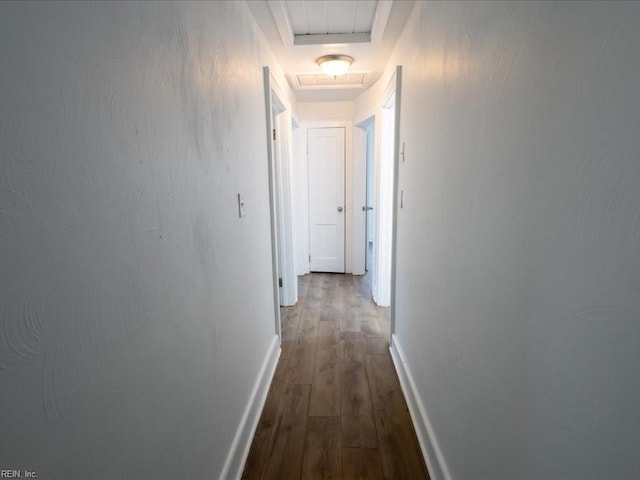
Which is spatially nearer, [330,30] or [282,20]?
[282,20]

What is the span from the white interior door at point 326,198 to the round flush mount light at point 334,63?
1397mm

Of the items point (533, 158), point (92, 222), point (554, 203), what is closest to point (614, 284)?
point (554, 203)

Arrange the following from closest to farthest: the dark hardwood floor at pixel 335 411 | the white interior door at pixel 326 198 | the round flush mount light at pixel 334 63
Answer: the dark hardwood floor at pixel 335 411
the round flush mount light at pixel 334 63
the white interior door at pixel 326 198

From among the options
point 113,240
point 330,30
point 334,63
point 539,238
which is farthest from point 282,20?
point 539,238

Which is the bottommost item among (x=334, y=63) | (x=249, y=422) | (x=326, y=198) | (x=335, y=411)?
(x=335, y=411)

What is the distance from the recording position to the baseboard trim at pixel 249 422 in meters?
1.29

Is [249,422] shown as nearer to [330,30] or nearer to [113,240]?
[113,240]

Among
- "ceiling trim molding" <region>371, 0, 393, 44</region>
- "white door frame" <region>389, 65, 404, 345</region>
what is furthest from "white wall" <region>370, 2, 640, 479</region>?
"white door frame" <region>389, 65, 404, 345</region>

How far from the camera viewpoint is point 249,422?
5.05 ft

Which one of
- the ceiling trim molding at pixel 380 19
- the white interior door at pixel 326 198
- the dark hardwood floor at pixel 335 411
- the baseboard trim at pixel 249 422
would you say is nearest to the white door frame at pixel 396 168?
the ceiling trim molding at pixel 380 19

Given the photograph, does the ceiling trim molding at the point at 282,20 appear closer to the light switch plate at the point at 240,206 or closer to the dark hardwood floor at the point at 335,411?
the light switch plate at the point at 240,206

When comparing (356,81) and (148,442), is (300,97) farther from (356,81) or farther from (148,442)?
(148,442)

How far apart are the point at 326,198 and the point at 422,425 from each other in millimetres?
2947

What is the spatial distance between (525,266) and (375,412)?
1.42 m
